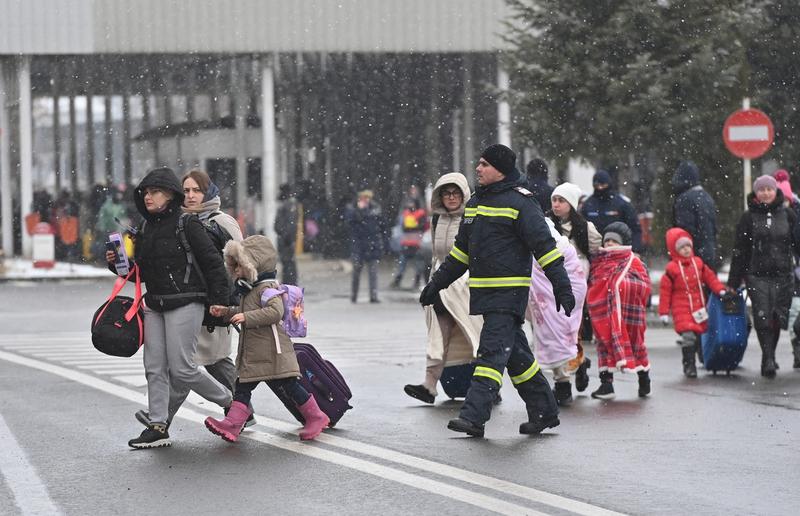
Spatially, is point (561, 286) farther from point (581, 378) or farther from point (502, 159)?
point (581, 378)

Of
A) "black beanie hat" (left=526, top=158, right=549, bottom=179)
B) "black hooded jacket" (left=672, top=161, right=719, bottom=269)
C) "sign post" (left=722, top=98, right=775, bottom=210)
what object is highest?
"sign post" (left=722, top=98, right=775, bottom=210)

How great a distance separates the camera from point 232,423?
32.0ft

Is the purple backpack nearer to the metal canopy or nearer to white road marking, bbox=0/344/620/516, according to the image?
white road marking, bbox=0/344/620/516

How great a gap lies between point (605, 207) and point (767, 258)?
7.34 feet

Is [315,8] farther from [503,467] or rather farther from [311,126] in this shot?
[503,467]

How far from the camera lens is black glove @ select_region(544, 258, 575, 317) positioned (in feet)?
31.8

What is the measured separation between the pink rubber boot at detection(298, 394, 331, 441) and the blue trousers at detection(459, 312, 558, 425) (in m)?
0.86

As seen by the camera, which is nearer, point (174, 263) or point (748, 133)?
point (174, 263)

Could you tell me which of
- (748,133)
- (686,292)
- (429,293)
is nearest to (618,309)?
(686,292)

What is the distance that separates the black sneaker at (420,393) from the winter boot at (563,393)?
0.91 m

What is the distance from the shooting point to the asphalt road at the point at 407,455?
7.75m

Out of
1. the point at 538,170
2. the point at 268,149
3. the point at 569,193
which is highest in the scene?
the point at 268,149

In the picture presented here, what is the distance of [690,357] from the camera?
14.0 m

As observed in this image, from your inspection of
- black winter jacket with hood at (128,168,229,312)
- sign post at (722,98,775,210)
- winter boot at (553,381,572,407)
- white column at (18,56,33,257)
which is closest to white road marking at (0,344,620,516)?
black winter jacket with hood at (128,168,229,312)
